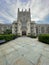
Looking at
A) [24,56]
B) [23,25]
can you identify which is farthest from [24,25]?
[24,56]

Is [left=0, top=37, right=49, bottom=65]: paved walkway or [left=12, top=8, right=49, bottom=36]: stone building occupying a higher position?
[left=12, top=8, right=49, bottom=36]: stone building

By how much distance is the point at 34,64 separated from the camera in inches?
137

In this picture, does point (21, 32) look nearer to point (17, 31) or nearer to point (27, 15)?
point (17, 31)

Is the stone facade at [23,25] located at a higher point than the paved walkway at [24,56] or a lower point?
higher

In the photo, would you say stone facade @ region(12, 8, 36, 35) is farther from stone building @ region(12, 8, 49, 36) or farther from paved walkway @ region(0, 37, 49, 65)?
paved walkway @ region(0, 37, 49, 65)

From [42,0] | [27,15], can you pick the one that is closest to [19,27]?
[27,15]

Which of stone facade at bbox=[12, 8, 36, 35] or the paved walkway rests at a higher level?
stone facade at bbox=[12, 8, 36, 35]

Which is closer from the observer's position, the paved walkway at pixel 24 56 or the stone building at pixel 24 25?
the paved walkway at pixel 24 56

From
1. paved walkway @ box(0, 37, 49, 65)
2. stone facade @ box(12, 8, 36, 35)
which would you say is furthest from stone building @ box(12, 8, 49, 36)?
paved walkway @ box(0, 37, 49, 65)

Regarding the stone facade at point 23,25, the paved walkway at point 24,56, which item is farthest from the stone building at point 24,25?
the paved walkway at point 24,56

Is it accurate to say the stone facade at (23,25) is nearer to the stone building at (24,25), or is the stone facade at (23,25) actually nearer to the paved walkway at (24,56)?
the stone building at (24,25)

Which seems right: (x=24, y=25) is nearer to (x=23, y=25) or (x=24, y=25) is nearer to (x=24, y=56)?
(x=23, y=25)

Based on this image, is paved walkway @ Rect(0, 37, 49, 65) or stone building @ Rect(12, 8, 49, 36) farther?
→ stone building @ Rect(12, 8, 49, 36)

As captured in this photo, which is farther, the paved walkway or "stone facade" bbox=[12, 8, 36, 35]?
"stone facade" bbox=[12, 8, 36, 35]
